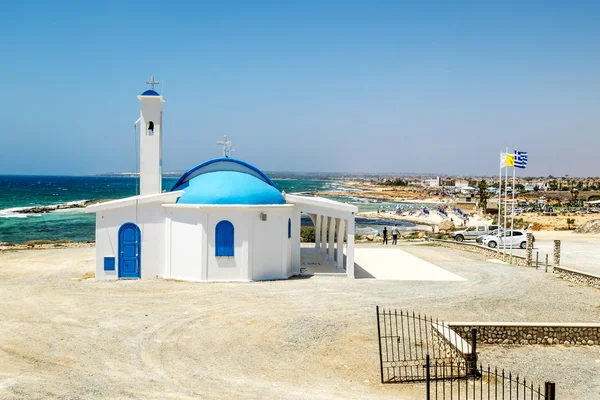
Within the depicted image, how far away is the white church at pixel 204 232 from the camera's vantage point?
19719 millimetres

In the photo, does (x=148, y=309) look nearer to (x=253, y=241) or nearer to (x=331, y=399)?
(x=253, y=241)

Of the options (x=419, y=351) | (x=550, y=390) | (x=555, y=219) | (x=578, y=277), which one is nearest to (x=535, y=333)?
(x=419, y=351)

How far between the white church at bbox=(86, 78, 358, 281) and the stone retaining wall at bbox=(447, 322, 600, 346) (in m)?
8.55

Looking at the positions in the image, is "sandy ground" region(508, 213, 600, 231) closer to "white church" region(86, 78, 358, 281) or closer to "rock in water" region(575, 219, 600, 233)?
"rock in water" region(575, 219, 600, 233)

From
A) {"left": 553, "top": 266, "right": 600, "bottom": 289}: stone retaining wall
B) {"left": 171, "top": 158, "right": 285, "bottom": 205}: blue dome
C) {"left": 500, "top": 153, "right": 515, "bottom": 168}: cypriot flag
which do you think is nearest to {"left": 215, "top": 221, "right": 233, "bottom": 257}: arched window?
{"left": 171, "top": 158, "right": 285, "bottom": 205}: blue dome

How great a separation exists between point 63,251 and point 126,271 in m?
11.9

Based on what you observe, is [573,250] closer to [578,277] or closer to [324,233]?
[578,277]

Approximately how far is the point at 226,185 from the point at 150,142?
14.3 ft

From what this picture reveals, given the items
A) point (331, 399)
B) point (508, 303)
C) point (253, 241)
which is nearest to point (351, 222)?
point (253, 241)

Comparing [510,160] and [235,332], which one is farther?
[510,160]

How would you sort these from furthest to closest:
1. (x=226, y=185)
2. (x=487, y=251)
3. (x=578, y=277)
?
(x=487, y=251) < (x=578, y=277) < (x=226, y=185)

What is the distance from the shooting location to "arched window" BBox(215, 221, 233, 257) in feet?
64.6

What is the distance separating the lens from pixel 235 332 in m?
13.6

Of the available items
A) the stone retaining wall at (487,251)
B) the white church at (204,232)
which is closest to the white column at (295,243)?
the white church at (204,232)
